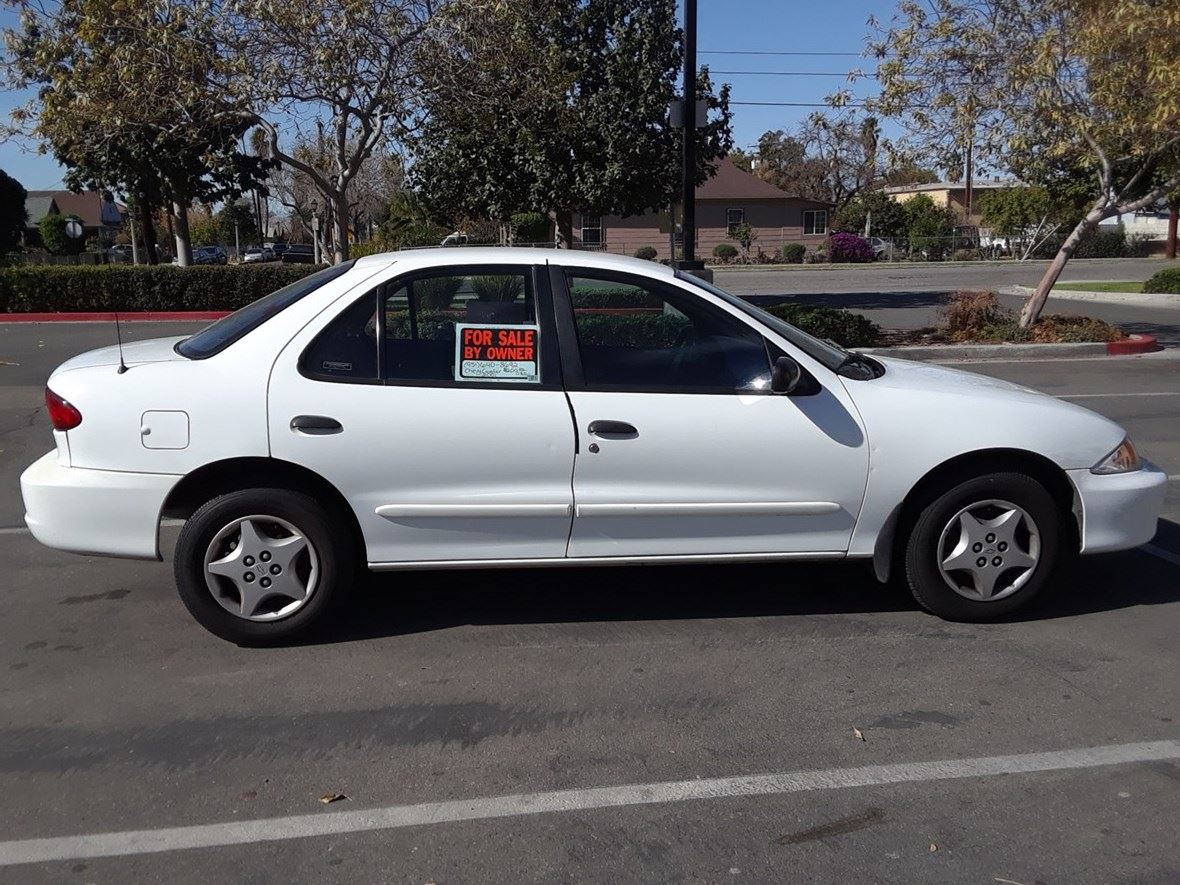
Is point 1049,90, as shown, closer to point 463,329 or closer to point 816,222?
point 463,329

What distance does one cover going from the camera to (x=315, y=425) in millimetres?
4582

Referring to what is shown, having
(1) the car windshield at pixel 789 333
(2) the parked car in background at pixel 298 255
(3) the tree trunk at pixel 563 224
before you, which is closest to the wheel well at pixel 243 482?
(1) the car windshield at pixel 789 333

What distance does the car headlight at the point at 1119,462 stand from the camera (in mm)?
4992

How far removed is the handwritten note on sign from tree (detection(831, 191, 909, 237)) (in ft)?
180

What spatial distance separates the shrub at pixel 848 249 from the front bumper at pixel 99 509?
49.2 m

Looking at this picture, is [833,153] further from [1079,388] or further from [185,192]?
[1079,388]

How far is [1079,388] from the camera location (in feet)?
41.1

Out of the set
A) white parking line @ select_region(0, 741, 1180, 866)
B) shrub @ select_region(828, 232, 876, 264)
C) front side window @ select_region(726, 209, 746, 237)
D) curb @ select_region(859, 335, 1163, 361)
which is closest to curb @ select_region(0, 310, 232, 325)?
curb @ select_region(859, 335, 1163, 361)

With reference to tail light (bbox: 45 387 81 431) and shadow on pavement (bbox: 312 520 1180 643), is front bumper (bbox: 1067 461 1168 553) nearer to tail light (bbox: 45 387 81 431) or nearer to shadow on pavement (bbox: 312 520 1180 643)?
shadow on pavement (bbox: 312 520 1180 643)

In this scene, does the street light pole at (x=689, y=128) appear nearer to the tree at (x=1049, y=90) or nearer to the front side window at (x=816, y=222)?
the tree at (x=1049, y=90)

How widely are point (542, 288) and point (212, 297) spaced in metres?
20.7

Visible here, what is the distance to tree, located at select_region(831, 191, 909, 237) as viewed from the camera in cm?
5725

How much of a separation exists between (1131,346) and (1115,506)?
39.5 feet

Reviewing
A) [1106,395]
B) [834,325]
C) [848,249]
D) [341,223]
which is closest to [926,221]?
[848,249]
